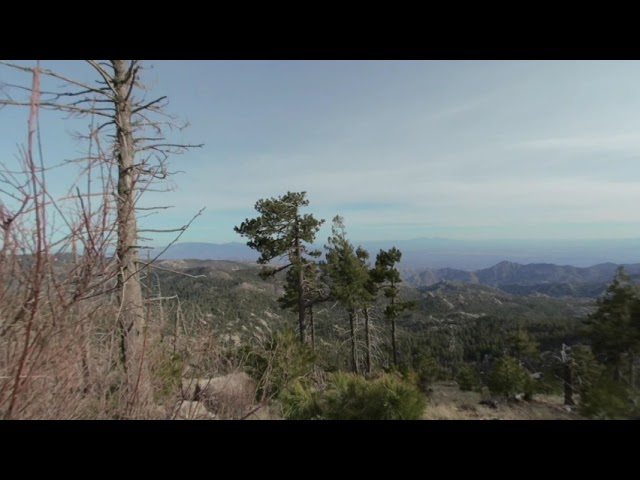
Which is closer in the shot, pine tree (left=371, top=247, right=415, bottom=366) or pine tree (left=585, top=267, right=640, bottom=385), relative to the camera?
pine tree (left=585, top=267, right=640, bottom=385)

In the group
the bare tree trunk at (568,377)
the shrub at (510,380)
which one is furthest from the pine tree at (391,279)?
the bare tree trunk at (568,377)

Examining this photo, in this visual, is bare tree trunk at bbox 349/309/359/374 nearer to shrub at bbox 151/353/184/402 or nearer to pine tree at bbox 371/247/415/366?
pine tree at bbox 371/247/415/366

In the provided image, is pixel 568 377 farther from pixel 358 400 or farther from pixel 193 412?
pixel 193 412

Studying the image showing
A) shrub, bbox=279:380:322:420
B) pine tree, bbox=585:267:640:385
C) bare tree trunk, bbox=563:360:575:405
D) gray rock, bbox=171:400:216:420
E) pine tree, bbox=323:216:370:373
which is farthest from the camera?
pine tree, bbox=323:216:370:373

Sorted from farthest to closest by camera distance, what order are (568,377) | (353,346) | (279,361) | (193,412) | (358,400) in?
(353,346), (568,377), (279,361), (358,400), (193,412)

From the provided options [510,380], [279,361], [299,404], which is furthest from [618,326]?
[510,380]

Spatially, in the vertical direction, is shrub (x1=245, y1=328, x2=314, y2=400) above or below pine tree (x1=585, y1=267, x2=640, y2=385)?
below

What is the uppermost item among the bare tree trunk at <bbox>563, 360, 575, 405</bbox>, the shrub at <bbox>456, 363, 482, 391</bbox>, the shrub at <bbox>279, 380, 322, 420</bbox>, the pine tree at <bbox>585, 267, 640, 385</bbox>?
the pine tree at <bbox>585, 267, 640, 385</bbox>

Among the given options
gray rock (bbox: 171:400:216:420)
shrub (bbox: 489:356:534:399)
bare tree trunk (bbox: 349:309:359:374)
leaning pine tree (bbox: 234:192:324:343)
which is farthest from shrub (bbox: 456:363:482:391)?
gray rock (bbox: 171:400:216:420)

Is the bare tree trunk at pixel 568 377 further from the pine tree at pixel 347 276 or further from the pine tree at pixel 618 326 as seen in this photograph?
the pine tree at pixel 347 276
